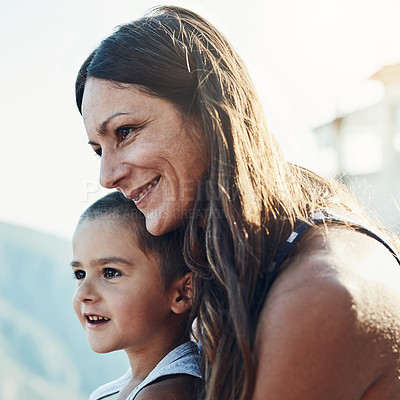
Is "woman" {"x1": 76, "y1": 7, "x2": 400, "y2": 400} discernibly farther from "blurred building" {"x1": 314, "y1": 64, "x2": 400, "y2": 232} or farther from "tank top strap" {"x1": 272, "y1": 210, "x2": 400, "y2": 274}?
"blurred building" {"x1": 314, "y1": 64, "x2": 400, "y2": 232}

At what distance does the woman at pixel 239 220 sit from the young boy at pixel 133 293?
0.28m

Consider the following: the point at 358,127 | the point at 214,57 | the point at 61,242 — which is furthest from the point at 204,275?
the point at 358,127

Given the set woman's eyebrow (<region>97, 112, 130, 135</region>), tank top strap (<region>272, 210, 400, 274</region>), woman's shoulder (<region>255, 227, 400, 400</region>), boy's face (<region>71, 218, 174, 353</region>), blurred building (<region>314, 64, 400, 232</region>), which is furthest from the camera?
blurred building (<region>314, 64, 400, 232</region>)

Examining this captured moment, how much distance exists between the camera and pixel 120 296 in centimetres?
Result: 227

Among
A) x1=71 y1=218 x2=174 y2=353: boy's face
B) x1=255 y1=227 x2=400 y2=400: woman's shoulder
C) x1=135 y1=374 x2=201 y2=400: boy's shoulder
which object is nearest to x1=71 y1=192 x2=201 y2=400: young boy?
x1=71 y1=218 x2=174 y2=353: boy's face

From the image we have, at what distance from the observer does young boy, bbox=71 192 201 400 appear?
→ 228 centimetres

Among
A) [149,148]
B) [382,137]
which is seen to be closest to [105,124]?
[149,148]

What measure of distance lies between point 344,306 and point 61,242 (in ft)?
20.7

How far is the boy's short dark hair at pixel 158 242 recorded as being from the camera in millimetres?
2344

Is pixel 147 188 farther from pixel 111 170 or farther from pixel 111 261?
pixel 111 261

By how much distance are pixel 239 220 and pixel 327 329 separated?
1.45ft

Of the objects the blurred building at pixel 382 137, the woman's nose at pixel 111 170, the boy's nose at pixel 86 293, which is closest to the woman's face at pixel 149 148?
the woman's nose at pixel 111 170

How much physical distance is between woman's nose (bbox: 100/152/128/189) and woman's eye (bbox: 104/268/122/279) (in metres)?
0.42

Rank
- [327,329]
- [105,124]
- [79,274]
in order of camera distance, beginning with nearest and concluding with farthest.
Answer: [327,329], [105,124], [79,274]
